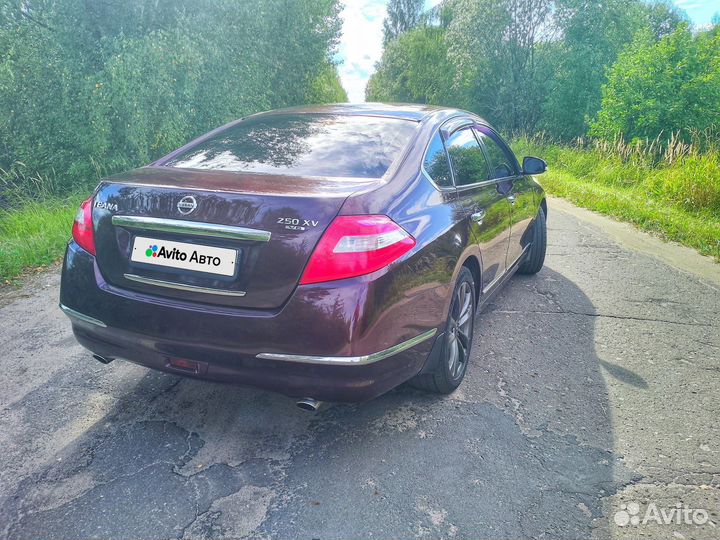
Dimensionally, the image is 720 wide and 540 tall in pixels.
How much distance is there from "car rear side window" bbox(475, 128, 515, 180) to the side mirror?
6.3 inches

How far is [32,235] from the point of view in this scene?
6.51m

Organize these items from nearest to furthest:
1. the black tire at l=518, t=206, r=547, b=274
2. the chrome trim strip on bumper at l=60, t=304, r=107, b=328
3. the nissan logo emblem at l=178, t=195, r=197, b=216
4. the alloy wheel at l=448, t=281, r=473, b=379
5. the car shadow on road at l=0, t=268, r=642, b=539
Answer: the car shadow on road at l=0, t=268, r=642, b=539 → the nissan logo emblem at l=178, t=195, r=197, b=216 → the chrome trim strip on bumper at l=60, t=304, r=107, b=328 → the alloy wheel at l=448, t=281, r=473, b=379 → the black tire at l=518, t=206, r=547, b=274

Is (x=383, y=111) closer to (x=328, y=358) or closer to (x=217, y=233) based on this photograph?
(x=217, y=233)

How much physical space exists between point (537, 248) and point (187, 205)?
3884 mm

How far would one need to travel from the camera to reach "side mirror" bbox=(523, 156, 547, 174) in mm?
4574

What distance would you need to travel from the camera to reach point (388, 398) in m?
3.05

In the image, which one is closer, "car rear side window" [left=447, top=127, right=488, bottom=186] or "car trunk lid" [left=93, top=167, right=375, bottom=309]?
"car trunk lid" [left=93, top=167, right=375, bottom=309]

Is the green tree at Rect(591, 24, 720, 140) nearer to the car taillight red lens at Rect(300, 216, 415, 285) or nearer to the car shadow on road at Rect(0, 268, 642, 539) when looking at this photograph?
the car shadow on road at Rect(0, 268, 642, 539)

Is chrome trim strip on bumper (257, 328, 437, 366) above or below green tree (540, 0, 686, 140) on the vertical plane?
below

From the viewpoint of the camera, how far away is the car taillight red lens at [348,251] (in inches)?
85.4

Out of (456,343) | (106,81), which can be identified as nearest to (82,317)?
(456,343)

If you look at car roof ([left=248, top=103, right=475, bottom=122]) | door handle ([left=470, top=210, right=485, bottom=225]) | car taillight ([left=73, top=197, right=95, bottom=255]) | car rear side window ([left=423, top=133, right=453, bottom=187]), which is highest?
car roof ([left=248, top=103, right=475, bottom=122])

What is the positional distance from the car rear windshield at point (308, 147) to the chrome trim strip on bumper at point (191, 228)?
0.54 m

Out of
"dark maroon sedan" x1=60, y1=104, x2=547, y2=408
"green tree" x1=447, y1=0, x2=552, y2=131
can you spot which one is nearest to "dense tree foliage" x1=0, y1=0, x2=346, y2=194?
"dark maroon sedan" x1=60, y1=104, x2=547, y2=408
